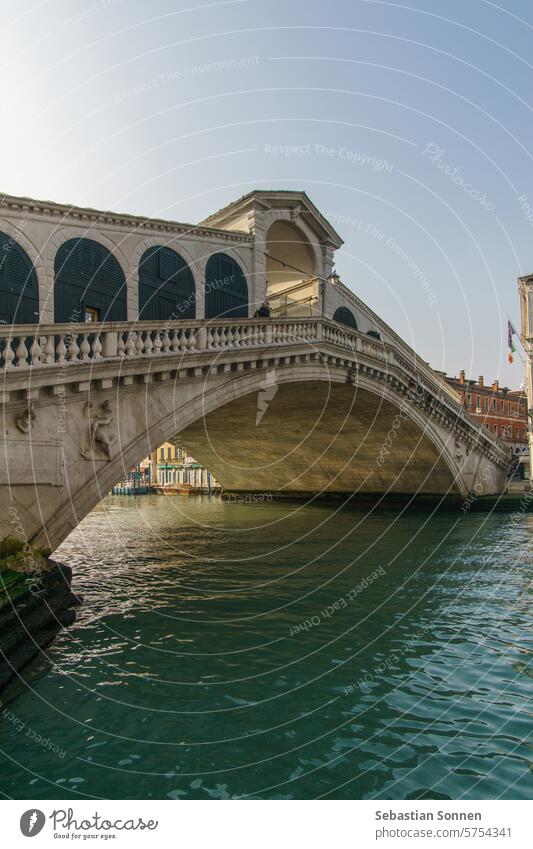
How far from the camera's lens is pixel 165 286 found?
16953 mm

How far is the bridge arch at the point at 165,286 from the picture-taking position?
53.4 feet

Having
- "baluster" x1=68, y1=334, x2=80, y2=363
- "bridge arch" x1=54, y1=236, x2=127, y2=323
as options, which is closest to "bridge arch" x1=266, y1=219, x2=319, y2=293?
"bridge arch" x1=54, y1=236, x2=127, y2=323

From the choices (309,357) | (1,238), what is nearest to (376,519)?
(309,357)

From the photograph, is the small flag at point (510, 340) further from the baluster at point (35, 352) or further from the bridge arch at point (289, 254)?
the baluster at point (35, 352)

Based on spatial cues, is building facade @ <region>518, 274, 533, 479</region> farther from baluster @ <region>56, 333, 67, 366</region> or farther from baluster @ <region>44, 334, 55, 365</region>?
baluster @ <region>44, 334, 55, 365</region>

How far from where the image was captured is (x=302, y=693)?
21.6ft

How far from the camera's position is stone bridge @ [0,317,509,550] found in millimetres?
10531

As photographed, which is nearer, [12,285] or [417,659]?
[417,659]

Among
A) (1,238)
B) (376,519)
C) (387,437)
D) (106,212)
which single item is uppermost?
(106,212)

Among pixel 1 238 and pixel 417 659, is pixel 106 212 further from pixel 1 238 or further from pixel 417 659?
pixel 417 659

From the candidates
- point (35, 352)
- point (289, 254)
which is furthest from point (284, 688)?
point (289, 254)

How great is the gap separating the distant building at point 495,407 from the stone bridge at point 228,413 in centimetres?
1949

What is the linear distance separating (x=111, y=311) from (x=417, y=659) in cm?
1202

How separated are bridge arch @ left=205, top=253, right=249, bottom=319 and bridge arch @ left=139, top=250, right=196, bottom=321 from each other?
0.88 meters
